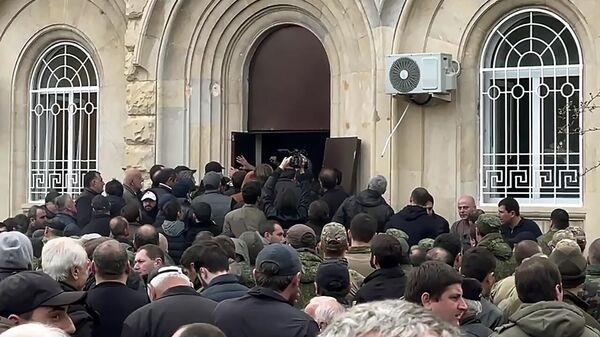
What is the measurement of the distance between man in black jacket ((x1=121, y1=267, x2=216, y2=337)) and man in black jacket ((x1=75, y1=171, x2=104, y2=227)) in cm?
650

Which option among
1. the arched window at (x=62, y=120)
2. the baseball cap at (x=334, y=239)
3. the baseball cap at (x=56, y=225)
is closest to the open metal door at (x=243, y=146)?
the arched window at (x=62, y=120)

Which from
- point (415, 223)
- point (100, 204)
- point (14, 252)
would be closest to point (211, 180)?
point (100, 204)

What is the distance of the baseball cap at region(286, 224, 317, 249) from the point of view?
309 inches

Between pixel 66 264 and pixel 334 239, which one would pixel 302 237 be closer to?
pixel 334 239

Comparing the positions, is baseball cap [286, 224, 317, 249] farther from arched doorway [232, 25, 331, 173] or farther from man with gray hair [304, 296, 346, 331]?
arched doorway [232, 25, 331, 173]

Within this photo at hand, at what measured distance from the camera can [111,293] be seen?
621cm

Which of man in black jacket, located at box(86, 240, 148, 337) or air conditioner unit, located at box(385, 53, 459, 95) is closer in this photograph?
man in black jacket, located at box(86, 240, 148, 337)

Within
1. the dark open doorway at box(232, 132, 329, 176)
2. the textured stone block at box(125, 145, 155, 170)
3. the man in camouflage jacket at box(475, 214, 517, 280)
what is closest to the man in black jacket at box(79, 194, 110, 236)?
the textured stone block at box(125, 145, 155, 170)

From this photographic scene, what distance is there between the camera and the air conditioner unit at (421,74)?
42.9 ft

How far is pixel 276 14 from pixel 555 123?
4.46 meters

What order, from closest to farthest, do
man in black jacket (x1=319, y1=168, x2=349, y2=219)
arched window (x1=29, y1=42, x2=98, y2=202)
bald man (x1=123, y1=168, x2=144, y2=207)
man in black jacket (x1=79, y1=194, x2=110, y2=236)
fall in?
1. man in black jacket (x1=79, y1=194, x2=110, y2=236)
2. man in black jacket (x1=319, y1=168, x2=349, y2=219)
3. bald man (x1=123, y1=168, x2=144, y2=207)
4. arched window (x1=29, y1=42, x2=98, y2=202)

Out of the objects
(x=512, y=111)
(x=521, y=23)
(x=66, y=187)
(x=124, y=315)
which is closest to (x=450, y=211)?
(x=512, y=111)

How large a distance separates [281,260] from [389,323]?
3654mm

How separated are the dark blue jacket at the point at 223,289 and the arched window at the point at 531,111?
300 inches
